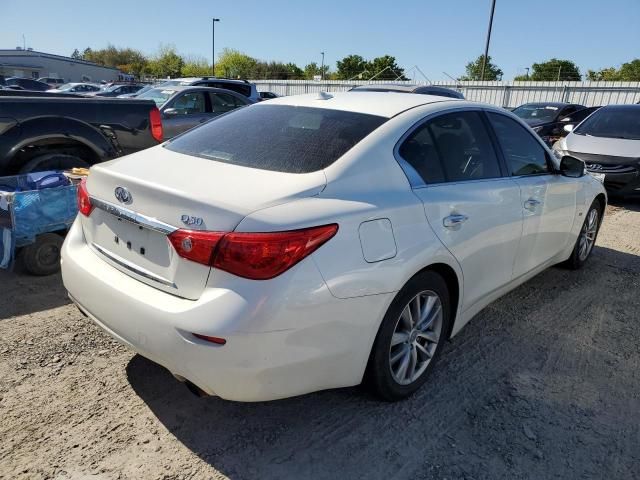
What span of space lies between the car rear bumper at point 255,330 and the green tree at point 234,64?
73.3m

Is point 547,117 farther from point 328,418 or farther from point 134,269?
point 134,269

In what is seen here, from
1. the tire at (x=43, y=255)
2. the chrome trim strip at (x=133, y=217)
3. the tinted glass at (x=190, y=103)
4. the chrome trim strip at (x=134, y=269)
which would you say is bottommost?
the tire at (x=43, y=255)

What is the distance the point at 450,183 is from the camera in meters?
2.92

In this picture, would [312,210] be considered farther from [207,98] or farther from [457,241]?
[207,98]

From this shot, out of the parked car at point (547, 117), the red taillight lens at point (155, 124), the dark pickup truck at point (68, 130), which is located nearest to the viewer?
the dark pickup truck at point (68, 130)

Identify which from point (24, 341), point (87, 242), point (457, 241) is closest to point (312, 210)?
point (457, 241)

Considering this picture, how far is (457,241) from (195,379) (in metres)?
1.58

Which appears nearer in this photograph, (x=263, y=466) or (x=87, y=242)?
(x=263, y=466)

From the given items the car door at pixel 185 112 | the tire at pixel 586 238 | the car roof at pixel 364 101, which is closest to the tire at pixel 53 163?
the car roof at pixel 364 101

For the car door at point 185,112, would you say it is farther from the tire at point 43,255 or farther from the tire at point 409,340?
the tire at point 409,340

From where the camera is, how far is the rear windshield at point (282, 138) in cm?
254

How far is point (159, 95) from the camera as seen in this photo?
10.7 meters

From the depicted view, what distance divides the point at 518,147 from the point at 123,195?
2.75m

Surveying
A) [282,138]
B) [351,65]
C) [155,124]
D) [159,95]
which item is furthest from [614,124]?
[351,65]
